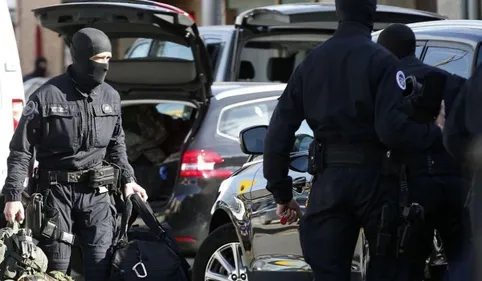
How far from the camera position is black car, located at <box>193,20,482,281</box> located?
6199 millimetres

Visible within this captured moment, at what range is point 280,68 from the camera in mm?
12625

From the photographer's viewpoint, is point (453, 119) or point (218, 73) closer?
point (453, 119)

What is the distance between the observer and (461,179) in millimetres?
5570

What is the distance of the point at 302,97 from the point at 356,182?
453 mm

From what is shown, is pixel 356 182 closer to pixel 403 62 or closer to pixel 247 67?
pixel 403 62

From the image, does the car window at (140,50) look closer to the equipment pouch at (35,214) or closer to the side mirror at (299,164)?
the equipment pouch at (35,214)

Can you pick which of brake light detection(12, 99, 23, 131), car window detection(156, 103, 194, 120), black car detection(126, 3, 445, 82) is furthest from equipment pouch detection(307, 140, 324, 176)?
black car detection(126, 3, 445, 82)

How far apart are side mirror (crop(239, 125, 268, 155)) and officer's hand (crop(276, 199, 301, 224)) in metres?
0.83

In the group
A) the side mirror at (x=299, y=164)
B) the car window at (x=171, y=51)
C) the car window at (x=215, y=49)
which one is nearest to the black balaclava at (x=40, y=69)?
the car window at (x=171, y=51)

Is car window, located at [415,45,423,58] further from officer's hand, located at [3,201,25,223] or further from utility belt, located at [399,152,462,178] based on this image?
officer's hand, located at [3,201,25,223]

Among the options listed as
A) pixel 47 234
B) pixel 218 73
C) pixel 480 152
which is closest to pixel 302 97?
pixel 480 152

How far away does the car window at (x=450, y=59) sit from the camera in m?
6.13

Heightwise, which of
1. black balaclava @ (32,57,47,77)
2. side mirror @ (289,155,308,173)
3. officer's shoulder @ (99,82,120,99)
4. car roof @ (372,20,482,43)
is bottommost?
black balaclava @ (32,57,47,77)

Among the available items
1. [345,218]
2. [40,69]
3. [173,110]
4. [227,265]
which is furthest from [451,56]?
[40,69]
